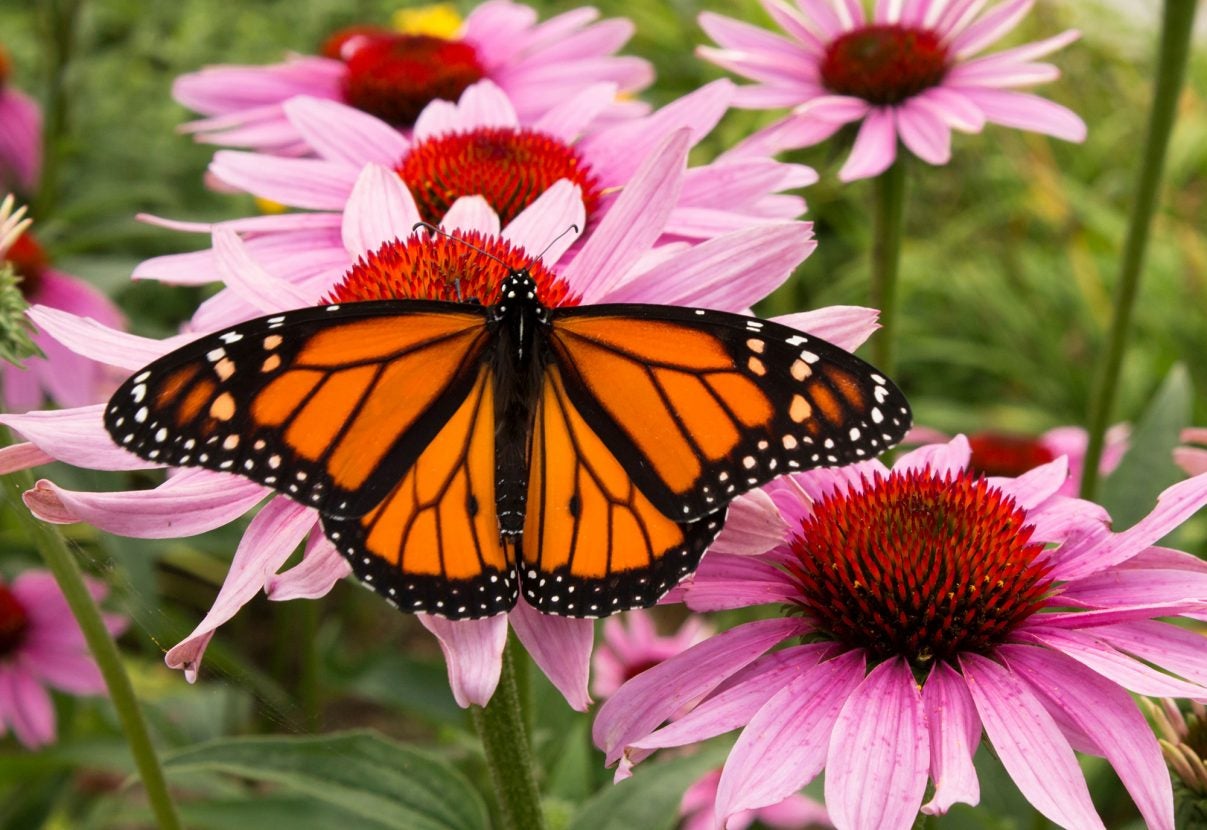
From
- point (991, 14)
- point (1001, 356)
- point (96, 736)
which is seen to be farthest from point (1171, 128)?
point (1001, 356)

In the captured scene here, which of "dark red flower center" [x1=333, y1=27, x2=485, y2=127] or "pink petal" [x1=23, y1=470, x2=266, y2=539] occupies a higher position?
"dark red flower center" [x1=333, y1=27, x2=485, y2=127]

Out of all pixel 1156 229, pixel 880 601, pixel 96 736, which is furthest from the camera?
pixel 1156 229

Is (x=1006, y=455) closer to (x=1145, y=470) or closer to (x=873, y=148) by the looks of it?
(x=1145, y=470)

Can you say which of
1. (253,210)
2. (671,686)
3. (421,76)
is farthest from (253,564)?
(253,210)

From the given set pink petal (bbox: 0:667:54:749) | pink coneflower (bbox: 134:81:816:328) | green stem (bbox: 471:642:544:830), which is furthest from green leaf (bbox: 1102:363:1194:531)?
pink petal (bbox: 0:667:54:749)

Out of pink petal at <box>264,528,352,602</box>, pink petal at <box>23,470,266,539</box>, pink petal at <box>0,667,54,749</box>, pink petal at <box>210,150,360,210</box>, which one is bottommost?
pink petal at <box>0,667,54,749</box>

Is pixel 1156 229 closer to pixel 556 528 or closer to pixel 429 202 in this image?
pixel 429 202

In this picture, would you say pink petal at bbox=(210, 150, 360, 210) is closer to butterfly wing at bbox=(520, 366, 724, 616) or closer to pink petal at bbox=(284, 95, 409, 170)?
pink petal at bbox=(284, 95, 409, 170)
